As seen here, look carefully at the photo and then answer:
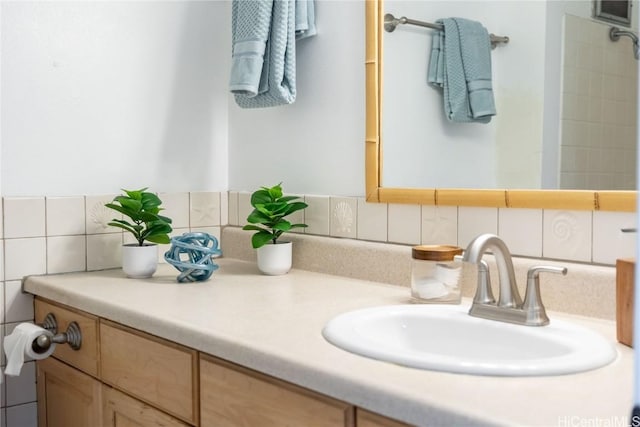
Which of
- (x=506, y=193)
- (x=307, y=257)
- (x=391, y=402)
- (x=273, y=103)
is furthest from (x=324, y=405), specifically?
(x=273, y=103)

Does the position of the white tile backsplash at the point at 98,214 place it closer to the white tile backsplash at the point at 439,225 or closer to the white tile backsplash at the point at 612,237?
the white tile backsplash at the point at 439,225

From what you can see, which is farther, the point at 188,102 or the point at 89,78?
the point at 188,102

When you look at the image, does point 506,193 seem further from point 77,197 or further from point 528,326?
point 77,197

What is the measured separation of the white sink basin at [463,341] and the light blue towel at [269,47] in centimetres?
74

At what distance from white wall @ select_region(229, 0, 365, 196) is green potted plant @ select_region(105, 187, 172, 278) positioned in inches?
14.1

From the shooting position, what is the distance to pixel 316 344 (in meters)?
1.06

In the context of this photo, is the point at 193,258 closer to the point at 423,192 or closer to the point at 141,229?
the point at 141,229

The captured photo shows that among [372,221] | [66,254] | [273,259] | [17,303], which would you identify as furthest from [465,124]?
[17,303]

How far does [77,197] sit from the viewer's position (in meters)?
1.81

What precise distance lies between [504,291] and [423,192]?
396 millimetres

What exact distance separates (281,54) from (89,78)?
49 centimetres

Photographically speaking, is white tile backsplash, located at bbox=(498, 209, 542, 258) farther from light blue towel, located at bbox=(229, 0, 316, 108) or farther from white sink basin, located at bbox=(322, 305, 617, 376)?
light blue towel, located at bbox=(229, 0, 316, 108)

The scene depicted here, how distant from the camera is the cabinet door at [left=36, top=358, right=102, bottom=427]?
59.5 inches

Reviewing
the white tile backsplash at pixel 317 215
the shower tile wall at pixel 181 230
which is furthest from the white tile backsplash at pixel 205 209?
the white tile backsplash at pixel 317 215
